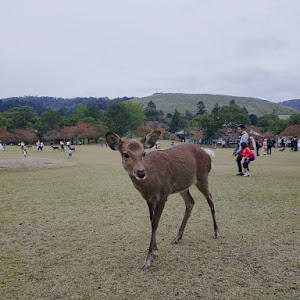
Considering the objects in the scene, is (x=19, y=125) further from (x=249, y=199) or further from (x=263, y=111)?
(x=263, y=111)

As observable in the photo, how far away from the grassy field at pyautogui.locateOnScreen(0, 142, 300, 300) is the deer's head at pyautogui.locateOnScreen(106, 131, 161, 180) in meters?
1.40

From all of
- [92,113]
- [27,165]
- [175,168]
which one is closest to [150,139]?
[175,168]

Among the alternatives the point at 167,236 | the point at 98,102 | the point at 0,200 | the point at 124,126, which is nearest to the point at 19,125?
the point at 124,126

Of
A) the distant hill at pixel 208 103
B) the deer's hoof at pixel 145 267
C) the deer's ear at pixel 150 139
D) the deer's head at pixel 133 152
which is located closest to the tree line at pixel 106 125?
the deer's ear at pixel 150 139

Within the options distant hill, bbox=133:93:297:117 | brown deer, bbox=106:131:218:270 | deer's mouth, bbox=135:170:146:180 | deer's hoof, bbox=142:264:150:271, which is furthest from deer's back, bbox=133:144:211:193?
distant hill, bbox=133:93:297:117

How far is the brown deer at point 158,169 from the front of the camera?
4.36 metres

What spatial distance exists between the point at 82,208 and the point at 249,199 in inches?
187

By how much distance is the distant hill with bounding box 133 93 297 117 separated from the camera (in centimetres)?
15900

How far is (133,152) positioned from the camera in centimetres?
434

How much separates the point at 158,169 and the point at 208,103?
172215 millimetres

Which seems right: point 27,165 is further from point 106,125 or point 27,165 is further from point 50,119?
point 50,119

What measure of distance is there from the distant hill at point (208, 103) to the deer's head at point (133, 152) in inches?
5963

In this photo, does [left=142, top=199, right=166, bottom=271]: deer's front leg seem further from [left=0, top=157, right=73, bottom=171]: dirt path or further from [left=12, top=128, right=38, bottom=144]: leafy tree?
[left=12, top=128, right=38, bottom=144]: leafy tree

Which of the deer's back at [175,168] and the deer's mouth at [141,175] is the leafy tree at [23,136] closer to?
the deer's back at [175,168]
